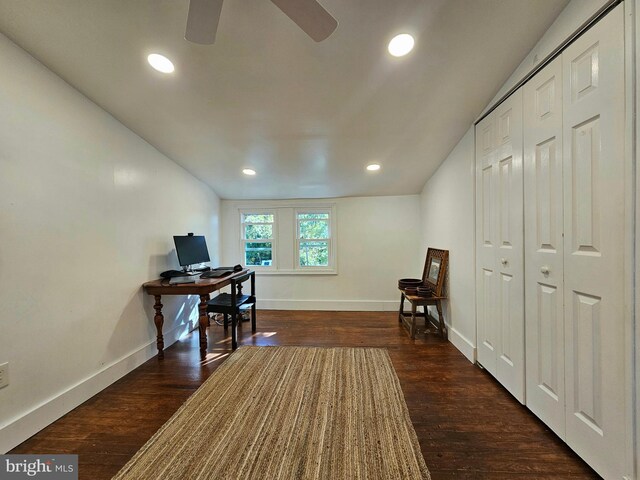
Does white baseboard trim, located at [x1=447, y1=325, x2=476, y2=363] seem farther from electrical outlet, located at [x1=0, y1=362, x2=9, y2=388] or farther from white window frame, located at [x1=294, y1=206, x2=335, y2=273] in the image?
electrical outlet, located at [x1=0, y1=362, x2=9, y2=388]

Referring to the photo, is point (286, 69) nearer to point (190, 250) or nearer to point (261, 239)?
point (190, 250)

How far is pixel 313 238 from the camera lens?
14.3 feet

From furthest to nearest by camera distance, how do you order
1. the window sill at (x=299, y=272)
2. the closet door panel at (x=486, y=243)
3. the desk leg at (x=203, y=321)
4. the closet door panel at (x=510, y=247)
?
the window sill at (x=299, y=272) < the desk leg at (x=203, y=321) < the closet door panel at (x=486, y=243) < the closet door panel at (x=510, y=247)

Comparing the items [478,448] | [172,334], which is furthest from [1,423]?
[478,448]

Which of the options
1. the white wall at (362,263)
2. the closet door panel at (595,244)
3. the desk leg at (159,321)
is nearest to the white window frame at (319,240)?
the white wall at (362,263)

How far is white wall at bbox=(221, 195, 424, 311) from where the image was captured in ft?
13.6

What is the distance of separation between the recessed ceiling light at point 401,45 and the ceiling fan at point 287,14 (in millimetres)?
569

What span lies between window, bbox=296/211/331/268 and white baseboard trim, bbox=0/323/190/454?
7.93ft

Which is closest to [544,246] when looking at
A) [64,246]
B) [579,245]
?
[579,245]

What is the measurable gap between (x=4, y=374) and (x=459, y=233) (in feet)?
11.9

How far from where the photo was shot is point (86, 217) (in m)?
1.96

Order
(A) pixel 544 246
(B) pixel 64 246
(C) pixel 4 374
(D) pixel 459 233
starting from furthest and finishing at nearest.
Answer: (D) pixel 459 233
(B) pixel 64 246
(A) pixel 544 246
(C) pixel 4 374

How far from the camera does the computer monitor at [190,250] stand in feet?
9.29

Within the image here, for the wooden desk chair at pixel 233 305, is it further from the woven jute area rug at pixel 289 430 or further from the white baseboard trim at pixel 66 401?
the white baseboard trim at pixel 66 401
